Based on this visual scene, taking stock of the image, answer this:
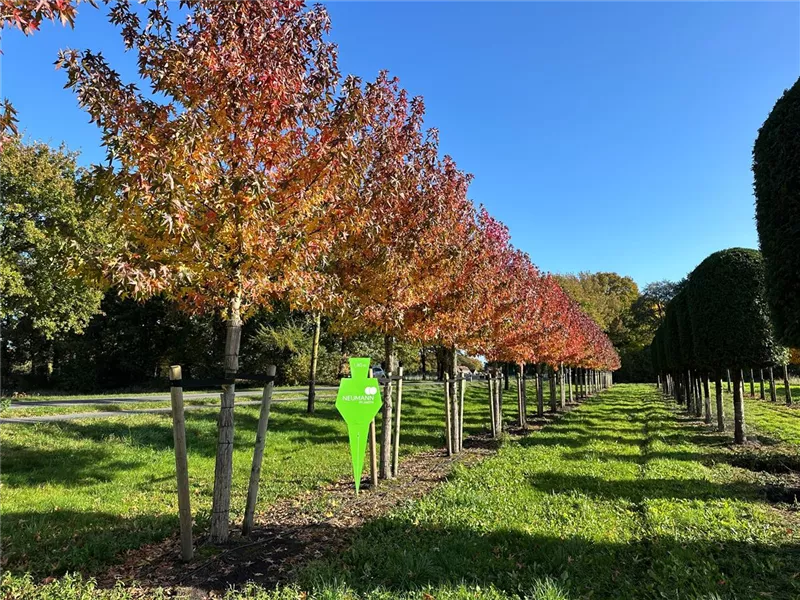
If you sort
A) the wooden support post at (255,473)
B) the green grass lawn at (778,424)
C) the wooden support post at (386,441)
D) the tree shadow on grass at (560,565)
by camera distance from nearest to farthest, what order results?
Answer: the tree shadow on grass at (560,565)
the wooden support post at (255,473)
the wooden support post at (386,441)
the green grass lawn at (778,424)

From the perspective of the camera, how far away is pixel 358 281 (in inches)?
282

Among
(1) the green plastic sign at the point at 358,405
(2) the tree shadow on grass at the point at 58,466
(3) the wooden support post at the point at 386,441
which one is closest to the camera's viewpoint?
(1) the green plastic sign at the point at 358,405

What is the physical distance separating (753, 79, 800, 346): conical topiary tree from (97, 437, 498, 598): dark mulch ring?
18.3 feet

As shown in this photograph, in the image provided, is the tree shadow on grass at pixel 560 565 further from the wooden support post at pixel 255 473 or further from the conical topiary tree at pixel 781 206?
the conical topiary tree at pixel 781 206

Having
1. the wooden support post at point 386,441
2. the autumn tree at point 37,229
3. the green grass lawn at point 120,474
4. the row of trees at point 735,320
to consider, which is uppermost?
the autumn tree at point 37,229

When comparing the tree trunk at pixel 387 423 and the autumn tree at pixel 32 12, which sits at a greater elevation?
the autumn tree at pixel 32 12

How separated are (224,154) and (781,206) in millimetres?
6889

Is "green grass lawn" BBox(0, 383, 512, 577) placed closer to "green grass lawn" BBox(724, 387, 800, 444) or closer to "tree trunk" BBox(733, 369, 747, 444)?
"tree trunk" BBox(733, 369, 747, 444)

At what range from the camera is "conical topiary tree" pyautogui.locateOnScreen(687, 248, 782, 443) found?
11.8 metres

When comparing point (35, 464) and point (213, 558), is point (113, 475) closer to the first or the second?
point (35, 464)

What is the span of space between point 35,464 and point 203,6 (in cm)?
910

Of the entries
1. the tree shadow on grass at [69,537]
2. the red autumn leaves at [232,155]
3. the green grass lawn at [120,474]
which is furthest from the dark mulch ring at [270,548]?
the red autumn leaves at [232,155]

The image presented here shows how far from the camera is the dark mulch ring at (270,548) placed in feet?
13.9

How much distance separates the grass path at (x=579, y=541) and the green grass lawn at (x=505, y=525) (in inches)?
0.8
